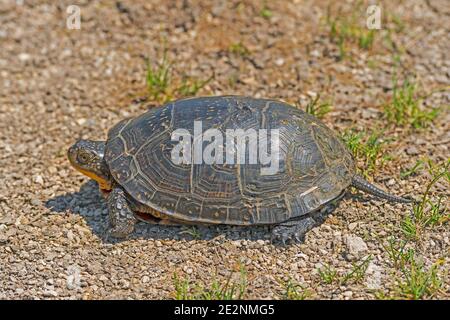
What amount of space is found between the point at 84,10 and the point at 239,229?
4.24m

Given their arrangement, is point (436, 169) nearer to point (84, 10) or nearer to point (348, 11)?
point (348, 11)

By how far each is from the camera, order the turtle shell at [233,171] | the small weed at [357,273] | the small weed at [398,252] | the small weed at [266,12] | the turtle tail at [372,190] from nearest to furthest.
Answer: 1. the small weed at [357,273]
2. the small weed at [398,252]
3. the turtle shell at [233,171]
4. the turtle tail at [372,190]
5. the small weed at [266,12]

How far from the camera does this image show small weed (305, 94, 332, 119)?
668cm

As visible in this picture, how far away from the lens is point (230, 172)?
212 inches

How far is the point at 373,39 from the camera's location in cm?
790

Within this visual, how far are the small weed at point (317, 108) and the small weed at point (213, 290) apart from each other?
6.94 ft

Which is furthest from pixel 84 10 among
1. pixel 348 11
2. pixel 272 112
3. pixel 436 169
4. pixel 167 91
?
pixel 436 169

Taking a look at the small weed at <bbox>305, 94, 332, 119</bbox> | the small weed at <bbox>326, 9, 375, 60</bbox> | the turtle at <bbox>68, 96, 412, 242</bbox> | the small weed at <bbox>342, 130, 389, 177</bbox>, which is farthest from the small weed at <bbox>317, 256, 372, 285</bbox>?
the small weed at <bbox>326, 9, 375, 60</bbox>

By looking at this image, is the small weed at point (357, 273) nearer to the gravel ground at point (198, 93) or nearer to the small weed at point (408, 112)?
the gravel ground at point (198, 93)

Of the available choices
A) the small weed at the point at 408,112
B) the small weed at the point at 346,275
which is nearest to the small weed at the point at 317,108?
the small weed at the point at 408,112

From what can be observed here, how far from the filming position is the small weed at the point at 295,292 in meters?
5.01

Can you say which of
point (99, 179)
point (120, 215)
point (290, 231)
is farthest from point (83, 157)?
point (290, 231)

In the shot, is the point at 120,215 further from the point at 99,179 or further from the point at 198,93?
the point at 198,93

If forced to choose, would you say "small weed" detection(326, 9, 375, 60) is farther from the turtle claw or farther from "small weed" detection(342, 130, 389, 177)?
the turtle claw
